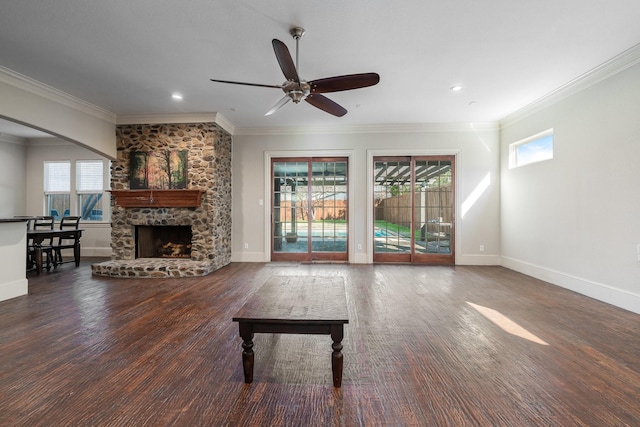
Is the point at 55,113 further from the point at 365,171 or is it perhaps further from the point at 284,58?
the point at 365,171

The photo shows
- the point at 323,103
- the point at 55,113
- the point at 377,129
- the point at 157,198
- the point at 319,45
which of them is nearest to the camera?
the point at 319,45

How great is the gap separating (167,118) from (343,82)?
13.3ft

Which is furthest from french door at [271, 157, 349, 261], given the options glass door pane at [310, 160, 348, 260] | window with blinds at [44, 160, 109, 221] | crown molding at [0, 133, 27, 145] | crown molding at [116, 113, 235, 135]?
crown molding at [0, 133, 27, 145]

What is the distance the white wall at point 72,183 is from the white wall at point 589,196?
916 cm

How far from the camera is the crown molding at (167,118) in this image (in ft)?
16.5

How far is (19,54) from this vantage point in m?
3.12

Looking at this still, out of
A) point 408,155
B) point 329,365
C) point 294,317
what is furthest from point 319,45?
point 408,155

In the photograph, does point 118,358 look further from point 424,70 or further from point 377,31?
point 424,70

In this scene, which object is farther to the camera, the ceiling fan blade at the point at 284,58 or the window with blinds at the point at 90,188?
the window with blinds at the point at 90,188

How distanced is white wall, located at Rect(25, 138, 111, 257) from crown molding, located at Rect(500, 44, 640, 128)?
9270mm

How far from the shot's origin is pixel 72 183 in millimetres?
6719

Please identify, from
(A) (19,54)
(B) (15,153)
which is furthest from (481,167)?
(B) (15,153)

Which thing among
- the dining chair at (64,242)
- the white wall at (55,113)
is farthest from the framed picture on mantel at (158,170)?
the dining chair at (64,242)

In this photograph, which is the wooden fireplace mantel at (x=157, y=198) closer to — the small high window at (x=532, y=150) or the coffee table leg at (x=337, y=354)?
the coffee table leg at (x=337, y=354)
